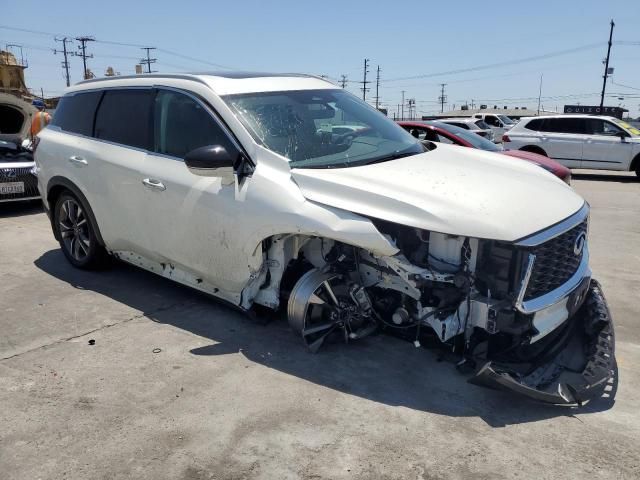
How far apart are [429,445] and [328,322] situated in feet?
3.94

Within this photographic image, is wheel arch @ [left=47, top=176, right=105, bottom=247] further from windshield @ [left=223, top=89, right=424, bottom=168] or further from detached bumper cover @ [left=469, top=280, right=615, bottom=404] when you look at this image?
detached bumper cover @ [left=469, top=280, right=615, bottom=404]

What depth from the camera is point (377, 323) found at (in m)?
3.86

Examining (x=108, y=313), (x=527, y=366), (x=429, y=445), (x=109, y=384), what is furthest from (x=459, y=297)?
(x=108, y=313)

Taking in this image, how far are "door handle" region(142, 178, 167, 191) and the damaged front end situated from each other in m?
1.07

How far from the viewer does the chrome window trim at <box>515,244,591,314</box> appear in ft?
10.3

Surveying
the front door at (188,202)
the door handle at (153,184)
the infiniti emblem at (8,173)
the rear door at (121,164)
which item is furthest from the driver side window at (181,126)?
the infiniti emblem at (8,173)

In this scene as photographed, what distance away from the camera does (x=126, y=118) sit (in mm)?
4809

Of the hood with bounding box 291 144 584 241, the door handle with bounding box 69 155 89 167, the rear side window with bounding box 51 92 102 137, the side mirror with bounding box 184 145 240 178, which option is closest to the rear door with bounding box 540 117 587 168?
the hood with bounding box 291 144 584 241

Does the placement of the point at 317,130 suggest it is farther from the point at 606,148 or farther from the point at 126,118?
the point at 606,148

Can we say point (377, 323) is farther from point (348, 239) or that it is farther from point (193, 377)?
point (193, 377)

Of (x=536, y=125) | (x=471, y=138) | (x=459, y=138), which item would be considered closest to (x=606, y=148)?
(x=536, y=125)

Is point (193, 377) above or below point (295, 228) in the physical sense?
below

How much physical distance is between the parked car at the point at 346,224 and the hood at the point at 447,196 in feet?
0.04

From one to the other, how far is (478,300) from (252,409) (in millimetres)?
1436
